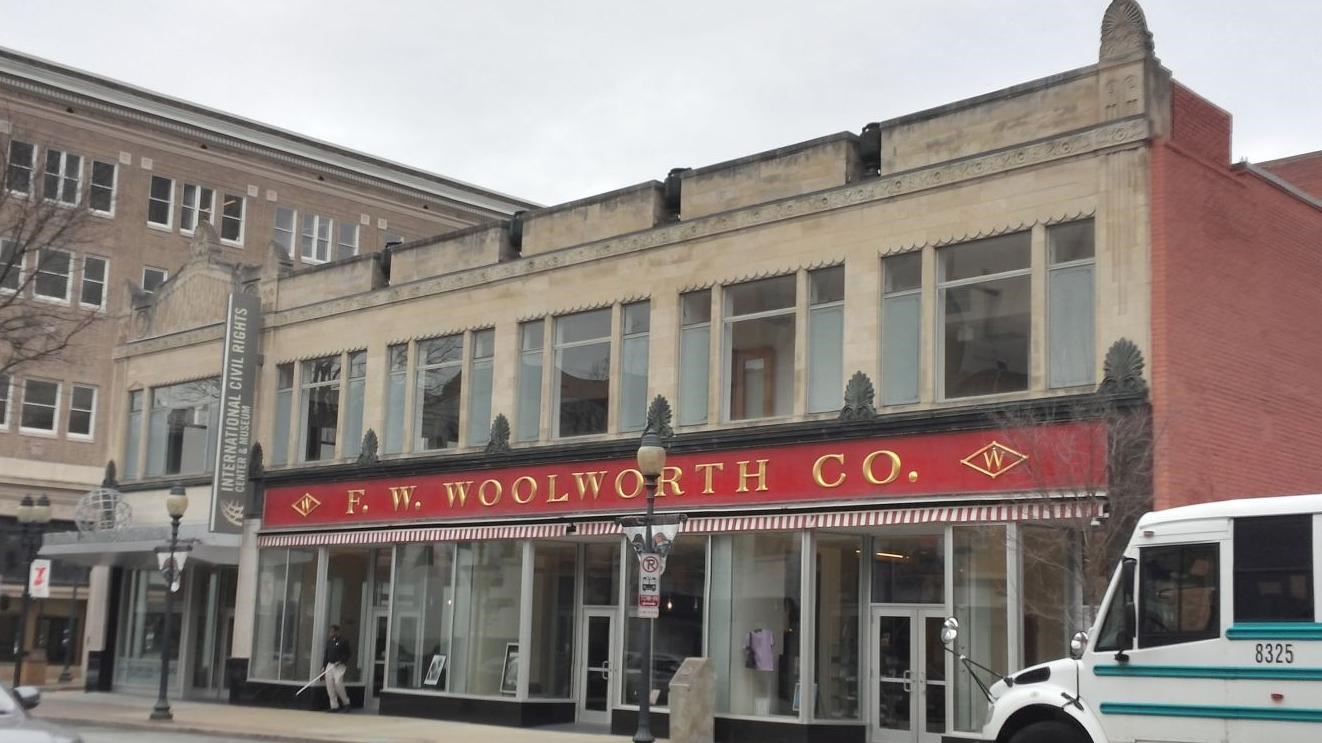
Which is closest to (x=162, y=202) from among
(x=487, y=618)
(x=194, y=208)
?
(x=194, y=208)

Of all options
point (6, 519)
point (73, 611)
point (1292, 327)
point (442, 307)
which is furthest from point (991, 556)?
point (6, 519)

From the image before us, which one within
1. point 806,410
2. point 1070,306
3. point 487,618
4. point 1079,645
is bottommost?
point 1079,645

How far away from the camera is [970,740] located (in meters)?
21.5

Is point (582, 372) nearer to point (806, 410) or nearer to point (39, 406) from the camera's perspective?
point (806, 410)

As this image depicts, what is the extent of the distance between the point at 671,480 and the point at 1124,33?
10.7 m

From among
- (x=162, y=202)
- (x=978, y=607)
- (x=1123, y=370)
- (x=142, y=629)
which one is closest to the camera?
(x=1123, y=370)

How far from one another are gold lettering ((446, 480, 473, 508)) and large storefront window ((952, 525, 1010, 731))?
11596mm

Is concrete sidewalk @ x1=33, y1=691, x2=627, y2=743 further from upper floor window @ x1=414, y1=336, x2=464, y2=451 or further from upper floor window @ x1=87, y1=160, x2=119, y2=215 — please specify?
upper floor window @ x1=87, y1=160, x2=119, y2=215

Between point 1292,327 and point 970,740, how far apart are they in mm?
8185

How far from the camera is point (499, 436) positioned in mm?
30109

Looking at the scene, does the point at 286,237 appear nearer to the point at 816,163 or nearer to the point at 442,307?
the point at 442,307

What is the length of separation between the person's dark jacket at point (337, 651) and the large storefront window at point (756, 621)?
34.0ft

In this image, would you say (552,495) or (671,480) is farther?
(552,495)

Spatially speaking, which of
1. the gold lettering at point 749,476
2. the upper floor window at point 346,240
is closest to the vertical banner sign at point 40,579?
the gold lettering at point 749,476
